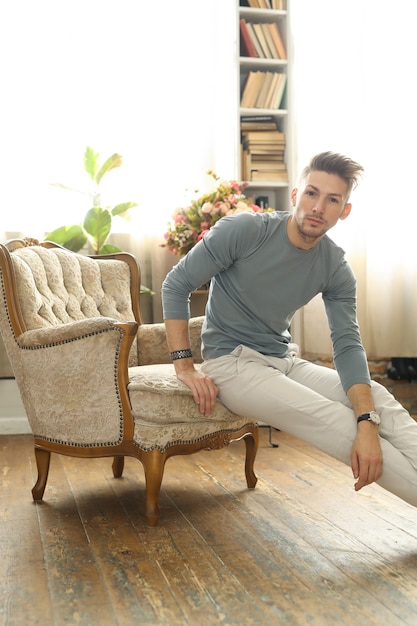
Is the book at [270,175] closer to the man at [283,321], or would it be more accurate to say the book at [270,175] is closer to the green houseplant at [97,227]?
the green houseplant at [97,227]

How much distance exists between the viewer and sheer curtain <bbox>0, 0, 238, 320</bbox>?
13.0 ft

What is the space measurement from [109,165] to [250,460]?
182 cm

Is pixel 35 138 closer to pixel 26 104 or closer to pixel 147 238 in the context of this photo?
pixel 26 104

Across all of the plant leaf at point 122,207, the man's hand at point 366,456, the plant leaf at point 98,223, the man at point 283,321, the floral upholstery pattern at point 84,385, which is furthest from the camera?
the plant leaf at point 122,207

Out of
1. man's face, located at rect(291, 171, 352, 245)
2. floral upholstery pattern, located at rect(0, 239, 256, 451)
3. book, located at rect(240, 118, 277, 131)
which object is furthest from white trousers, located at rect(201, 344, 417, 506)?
book, located at rect(240, 118, 277, 131)

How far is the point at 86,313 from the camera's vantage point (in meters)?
2.96

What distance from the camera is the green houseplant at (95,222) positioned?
374 centimetres

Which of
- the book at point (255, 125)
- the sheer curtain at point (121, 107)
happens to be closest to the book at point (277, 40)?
the sheer curtain at point (121, 107)

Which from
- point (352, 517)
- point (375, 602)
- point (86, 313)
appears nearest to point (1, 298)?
point (86, 313)

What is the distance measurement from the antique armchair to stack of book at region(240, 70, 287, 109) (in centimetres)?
174

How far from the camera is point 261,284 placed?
2299 millimetres

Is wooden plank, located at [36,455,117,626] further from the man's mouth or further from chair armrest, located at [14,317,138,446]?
the man's mouth

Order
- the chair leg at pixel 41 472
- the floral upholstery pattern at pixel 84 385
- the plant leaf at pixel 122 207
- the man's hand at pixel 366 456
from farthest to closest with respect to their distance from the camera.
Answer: the plant leaf at pixel 122 207 → the chair leg at pixel 41 472 → the floral upholstery pattern at pixel 84 385 → the man's hand at pixel 366 456

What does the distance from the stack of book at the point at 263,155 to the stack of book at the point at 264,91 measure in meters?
0.14
